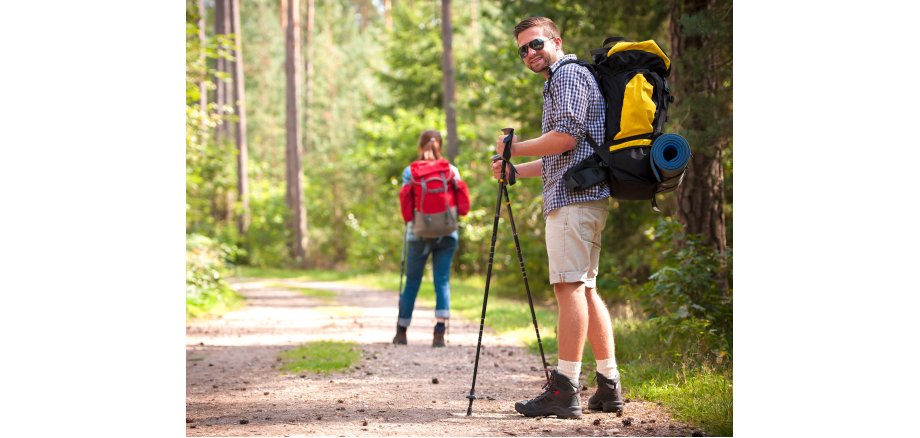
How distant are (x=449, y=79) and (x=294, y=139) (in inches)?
318

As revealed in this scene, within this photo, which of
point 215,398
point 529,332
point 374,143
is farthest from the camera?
point 374,143

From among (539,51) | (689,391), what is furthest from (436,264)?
(539,51)

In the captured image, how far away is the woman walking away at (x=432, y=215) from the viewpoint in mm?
8469

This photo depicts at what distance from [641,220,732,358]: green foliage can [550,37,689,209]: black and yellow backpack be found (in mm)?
2236

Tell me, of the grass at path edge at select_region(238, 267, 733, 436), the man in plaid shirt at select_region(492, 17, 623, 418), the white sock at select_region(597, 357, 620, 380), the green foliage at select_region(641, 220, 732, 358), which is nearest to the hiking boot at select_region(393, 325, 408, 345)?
the grass at path edge at select_region(238, 267, 733, 436)

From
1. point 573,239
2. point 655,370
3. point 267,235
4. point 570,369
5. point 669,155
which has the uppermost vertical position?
point 669,155

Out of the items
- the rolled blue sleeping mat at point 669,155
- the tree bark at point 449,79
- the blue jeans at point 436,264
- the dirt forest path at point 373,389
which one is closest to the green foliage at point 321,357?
the dirt forest path at point 373,389

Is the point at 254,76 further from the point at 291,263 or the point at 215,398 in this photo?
the point at 215,398

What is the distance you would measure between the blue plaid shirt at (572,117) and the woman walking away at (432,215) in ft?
10.9

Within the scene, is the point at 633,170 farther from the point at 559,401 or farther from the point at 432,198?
the point at 432,198

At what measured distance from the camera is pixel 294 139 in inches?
1073
